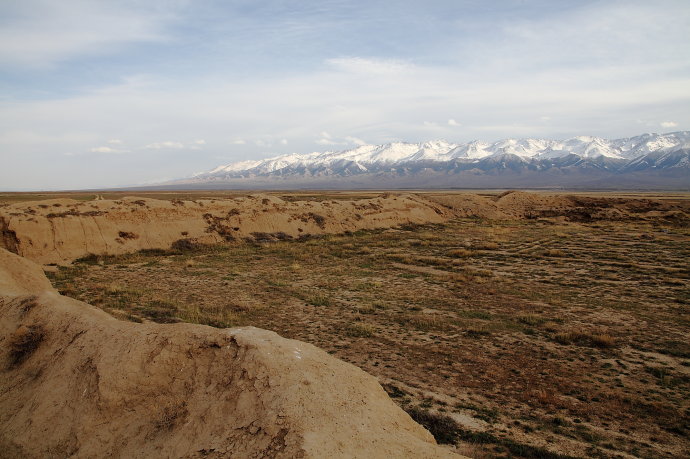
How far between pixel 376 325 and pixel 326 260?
11175 millimetres

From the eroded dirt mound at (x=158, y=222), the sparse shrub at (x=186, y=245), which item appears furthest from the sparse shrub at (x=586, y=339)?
the eroded dirt mound at (x=158, y=222)

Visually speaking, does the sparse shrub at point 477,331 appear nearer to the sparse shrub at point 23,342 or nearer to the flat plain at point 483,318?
the flat plain at point 483,318

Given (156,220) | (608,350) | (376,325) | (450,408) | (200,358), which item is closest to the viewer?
(200,358)

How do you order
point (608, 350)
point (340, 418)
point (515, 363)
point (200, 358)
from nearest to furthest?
point (340, 418) → point (200, 358) → point (515, 363) → point (608, 350)

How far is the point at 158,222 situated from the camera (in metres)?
26.9

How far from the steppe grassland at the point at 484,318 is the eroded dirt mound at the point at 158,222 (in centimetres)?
170

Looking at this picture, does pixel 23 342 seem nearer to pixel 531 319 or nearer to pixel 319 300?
pixel 319 300

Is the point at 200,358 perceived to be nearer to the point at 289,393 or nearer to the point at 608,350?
the point at 289,393

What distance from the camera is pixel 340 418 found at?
16.3ft

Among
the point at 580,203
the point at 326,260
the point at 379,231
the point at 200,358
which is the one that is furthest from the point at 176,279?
the point at 580,203

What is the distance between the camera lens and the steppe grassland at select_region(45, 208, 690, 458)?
7043 millimetres

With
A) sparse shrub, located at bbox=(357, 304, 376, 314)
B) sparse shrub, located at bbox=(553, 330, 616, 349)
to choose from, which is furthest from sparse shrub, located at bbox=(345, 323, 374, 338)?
sparse shrub, located at bbox=(553, 330, 616, 349)

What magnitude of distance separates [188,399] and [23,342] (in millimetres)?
4303

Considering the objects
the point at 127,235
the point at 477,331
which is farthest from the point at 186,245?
the point at 477,331
